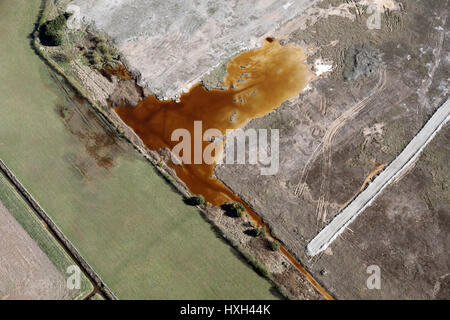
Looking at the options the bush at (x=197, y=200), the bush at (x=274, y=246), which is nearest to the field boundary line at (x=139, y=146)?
the bush at (x=197, y=200)


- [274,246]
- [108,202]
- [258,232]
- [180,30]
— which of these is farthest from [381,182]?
[180,30]

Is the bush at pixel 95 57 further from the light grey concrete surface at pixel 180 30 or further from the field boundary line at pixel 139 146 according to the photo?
the field boundary line at pixel 139 146

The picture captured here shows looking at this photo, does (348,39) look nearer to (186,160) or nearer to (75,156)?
(186,160)

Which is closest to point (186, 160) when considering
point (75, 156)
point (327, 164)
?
point (75, 156)

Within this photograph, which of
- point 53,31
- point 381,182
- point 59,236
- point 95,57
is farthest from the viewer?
point 53,31

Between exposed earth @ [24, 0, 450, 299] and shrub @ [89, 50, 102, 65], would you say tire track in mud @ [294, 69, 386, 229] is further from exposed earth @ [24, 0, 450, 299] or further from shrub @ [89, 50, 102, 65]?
shrub @ [89, 50, 102, 65]

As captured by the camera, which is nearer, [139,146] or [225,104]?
[139,146]

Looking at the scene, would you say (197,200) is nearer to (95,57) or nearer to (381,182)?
(381,182)
